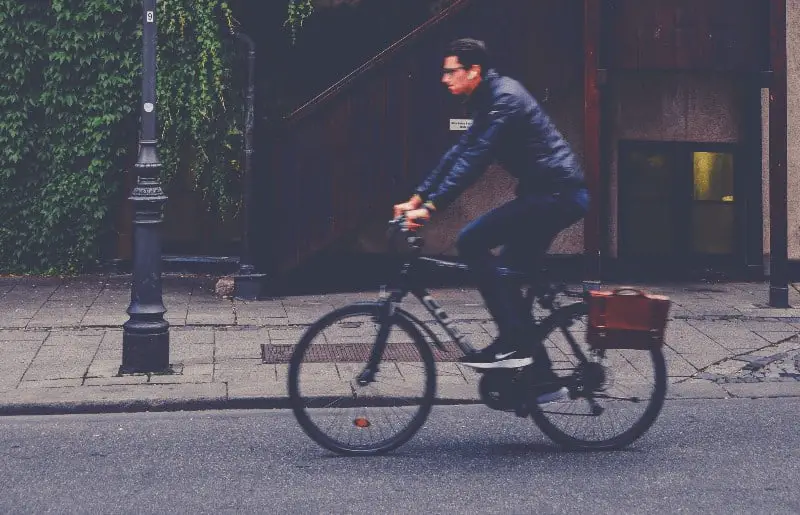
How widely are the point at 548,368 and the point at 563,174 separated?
98cm

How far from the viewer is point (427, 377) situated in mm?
6262

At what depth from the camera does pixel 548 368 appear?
6.30m

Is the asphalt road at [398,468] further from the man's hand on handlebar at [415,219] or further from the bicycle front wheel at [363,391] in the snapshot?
the man's hand on handlebar at [415,219]

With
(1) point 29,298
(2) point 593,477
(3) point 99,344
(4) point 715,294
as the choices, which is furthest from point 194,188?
(2) point 593,477

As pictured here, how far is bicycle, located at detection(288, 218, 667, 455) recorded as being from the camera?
6195 mm

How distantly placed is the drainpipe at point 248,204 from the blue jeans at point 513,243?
5789mm

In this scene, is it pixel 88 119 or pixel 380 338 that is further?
pixel 88 119

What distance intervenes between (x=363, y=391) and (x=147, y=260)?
2.58 m

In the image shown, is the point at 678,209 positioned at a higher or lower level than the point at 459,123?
lower

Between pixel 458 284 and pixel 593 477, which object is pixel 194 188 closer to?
pixel 458 284

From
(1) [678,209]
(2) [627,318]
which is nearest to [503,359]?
(2) [627,318]

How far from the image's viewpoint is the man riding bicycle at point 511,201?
6227 mm

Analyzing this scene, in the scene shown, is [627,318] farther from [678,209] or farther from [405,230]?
[678,209]

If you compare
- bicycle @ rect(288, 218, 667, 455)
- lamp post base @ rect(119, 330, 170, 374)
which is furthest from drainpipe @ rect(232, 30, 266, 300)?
bicycle @ rect(288, 218, 667, 455)
